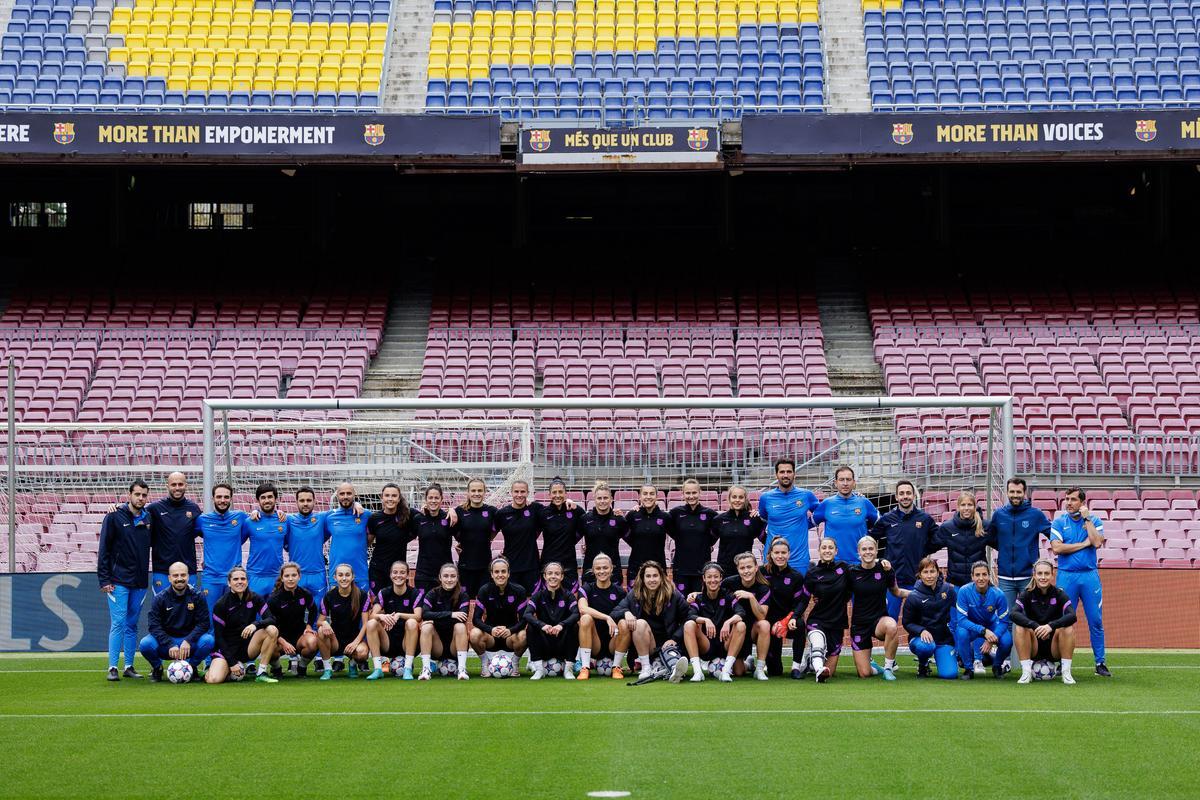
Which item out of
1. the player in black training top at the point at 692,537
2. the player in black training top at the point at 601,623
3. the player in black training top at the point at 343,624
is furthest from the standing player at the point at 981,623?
the player in black training top at the point at 343,624

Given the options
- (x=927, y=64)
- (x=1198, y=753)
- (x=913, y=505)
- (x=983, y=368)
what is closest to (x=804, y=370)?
(x=983, y=368)

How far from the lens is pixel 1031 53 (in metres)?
29.8

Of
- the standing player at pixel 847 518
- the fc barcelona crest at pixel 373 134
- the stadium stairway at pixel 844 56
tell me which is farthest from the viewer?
the stadium stairway at pixel 844 56

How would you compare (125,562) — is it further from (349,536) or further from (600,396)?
(600,396)

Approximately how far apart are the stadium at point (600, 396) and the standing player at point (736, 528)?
0.18 ft

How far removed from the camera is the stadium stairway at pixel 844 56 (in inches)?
1139

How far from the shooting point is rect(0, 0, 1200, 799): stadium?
10.9m

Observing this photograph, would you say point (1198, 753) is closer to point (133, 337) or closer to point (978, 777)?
point (978, 777)

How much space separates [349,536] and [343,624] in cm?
94

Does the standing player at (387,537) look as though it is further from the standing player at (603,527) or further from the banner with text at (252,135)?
the banner with text at (252,135)

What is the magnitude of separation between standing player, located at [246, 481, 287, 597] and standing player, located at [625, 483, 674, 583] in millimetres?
3431

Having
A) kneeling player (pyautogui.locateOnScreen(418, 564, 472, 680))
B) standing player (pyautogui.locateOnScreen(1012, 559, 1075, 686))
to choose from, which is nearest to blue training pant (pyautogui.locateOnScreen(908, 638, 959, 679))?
standing player (pyautogui.locateOnScreen(1012, 559, 1075, 686))

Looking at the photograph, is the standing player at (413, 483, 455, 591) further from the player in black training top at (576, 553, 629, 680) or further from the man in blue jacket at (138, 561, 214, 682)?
the man in blue jacket at (138, 561, 214, 682)

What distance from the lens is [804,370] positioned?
25.2 meters
